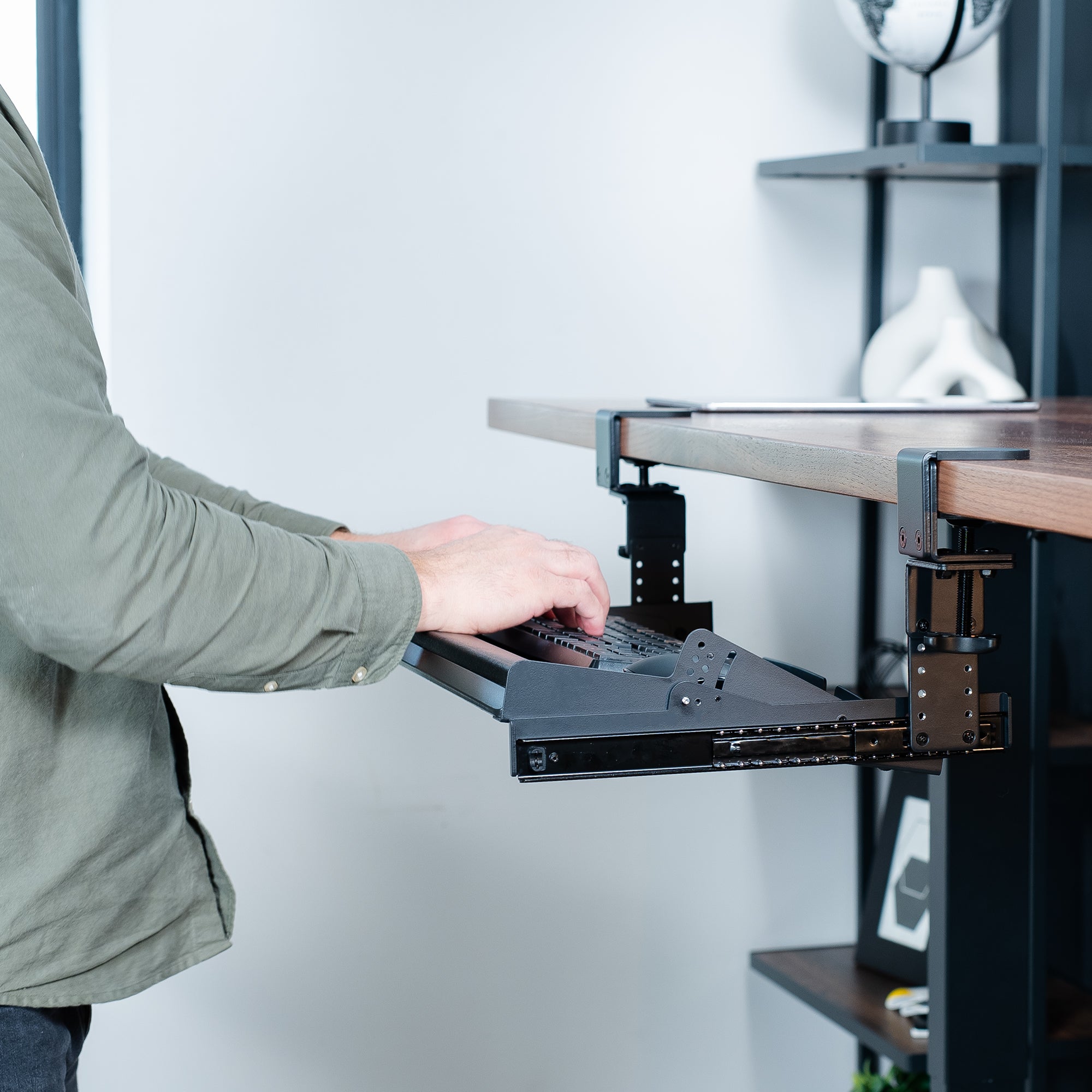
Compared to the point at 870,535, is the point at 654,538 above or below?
above

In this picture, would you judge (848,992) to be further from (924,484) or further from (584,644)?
(924,484)

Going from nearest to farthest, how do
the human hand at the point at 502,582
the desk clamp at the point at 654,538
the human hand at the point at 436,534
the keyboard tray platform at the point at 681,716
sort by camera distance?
the keyboard tray platform at the point at 681,716
the human hand at the point at 502,582
the human hand at the point at 436,534
the desk clamp at the point at 654,538

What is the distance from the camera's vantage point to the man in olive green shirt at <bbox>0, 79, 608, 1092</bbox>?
2.20 ft

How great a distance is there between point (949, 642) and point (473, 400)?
1311 mm

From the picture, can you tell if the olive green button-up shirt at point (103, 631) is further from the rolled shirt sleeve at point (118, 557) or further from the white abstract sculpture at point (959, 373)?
the white abstract sculpture at point (959, 373)

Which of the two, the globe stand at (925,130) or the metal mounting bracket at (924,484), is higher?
the globe stand at (925,130)

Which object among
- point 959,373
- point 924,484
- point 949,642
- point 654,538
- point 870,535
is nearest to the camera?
point 924,484

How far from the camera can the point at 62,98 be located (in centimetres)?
188

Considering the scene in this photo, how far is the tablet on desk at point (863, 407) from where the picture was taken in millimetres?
1123

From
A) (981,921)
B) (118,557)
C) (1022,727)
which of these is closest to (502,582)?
(118,557)

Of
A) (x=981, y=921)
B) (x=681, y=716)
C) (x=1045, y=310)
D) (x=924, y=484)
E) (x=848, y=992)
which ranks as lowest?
(x=848, y=992)

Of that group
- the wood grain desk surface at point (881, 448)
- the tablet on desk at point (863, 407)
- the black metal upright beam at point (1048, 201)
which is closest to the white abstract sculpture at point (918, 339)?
the black metal upright beam at point (1048, 201)

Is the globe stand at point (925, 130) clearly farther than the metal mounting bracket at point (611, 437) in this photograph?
Yes

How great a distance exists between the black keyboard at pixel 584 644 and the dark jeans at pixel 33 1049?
37 centimetres
